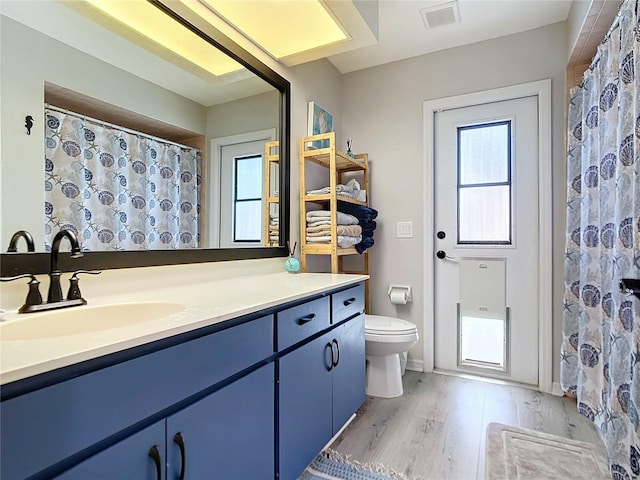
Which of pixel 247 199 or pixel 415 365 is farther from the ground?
pixel 247 199

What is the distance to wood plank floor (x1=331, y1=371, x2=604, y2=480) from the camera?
159 cm

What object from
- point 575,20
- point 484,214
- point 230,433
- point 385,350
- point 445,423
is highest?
point 575,20

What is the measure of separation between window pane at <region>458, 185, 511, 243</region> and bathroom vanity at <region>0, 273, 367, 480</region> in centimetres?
145

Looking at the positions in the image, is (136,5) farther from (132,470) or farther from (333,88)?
(333,88)

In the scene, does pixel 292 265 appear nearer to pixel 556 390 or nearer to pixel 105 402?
pixel 105 402

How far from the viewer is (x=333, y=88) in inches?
112

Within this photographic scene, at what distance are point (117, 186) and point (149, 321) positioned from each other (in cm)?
60

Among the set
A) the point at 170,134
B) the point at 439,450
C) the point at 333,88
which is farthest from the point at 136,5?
the point at 439,450

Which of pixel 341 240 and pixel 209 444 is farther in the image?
pixel 341 240

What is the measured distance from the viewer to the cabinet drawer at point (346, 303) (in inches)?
63.9

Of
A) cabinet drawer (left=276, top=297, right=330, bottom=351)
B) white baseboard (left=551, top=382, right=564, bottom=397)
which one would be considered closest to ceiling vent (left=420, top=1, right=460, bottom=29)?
cabinet drawer (left=276, top=297, right=330, bottom=351)

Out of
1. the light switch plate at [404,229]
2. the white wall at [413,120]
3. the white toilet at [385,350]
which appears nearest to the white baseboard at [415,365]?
the white wall at [413,120]

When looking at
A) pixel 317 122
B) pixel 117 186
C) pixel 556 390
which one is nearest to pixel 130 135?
pixel 117 186

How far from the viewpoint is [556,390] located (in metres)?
2.28
